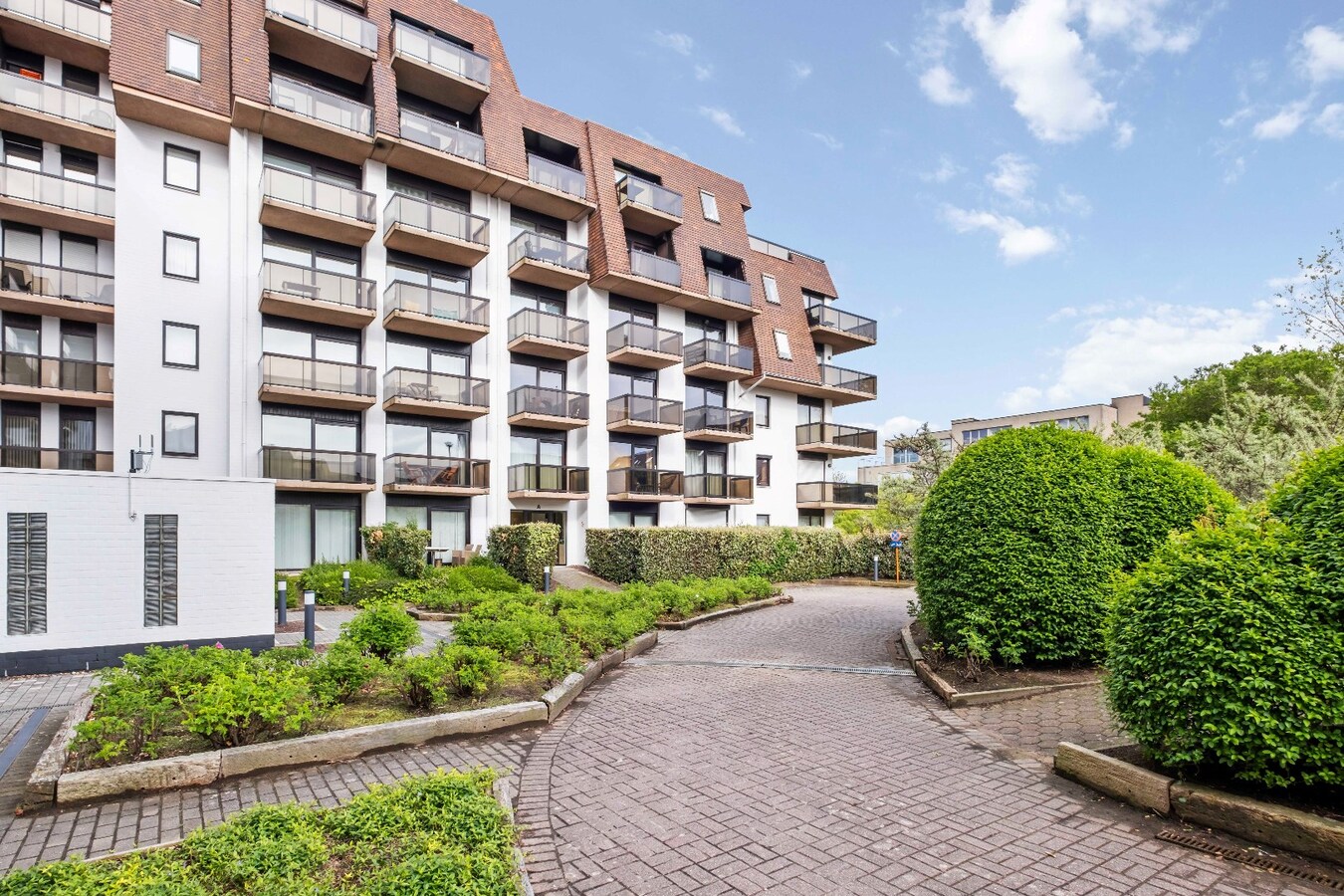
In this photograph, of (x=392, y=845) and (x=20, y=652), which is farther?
(x=20, y=652)

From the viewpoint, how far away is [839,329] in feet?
108

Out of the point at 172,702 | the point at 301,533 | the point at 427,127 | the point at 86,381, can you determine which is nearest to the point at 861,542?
the point at 301,533

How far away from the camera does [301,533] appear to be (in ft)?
63.7

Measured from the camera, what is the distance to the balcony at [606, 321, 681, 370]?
25078mm

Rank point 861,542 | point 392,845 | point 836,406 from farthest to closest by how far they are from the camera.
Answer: point 836,406, point 861,542, point 392,845

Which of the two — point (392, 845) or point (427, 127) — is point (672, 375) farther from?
point (392, 845)

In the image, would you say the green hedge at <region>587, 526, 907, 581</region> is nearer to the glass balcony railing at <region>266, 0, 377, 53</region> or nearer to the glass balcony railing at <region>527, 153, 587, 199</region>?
the glass balcony railing at <region>527, 153, 587, 199</region>

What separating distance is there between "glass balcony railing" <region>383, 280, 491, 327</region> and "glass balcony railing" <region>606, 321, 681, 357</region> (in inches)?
197

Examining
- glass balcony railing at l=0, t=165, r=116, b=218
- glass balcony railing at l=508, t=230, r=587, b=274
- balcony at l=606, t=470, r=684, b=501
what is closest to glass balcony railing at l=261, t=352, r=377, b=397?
glass balcony railing at l=0, t=165, r=116, b=218

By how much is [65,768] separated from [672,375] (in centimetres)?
2365

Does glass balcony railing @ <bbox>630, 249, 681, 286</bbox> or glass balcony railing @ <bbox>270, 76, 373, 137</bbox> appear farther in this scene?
glass balcony railing @ <bbox>630, 249, 681, 286</bbox>

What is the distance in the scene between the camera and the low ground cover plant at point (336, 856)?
3109mm

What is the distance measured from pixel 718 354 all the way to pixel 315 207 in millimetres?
15190

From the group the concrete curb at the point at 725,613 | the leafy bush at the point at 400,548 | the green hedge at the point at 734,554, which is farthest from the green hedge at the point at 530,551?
the concrete curb at the point at 725,613
